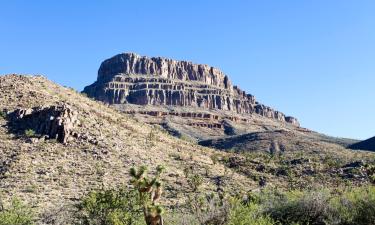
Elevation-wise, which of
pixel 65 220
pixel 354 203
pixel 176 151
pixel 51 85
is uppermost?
pixel 51 85

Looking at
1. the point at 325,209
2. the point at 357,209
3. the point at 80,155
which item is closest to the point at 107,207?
the point at 325,209

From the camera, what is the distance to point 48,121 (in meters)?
69.8

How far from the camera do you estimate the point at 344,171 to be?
258ft

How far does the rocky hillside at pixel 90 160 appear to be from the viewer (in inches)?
2258

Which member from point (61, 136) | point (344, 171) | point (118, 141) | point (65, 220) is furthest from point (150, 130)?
point (65, 220)

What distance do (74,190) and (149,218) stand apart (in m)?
30.7

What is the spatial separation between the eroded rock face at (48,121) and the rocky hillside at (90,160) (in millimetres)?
129

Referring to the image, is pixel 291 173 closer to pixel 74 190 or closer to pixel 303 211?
pixel 74 190

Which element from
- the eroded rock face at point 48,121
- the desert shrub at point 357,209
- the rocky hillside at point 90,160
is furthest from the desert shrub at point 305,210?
the eroded rock face at point 48,121

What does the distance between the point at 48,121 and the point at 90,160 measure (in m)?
8.92

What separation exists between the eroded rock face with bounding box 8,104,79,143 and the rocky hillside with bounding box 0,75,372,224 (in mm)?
129

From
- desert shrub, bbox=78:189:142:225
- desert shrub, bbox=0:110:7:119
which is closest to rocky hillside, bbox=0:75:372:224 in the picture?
desert shrub, bbox=0:110:7:119

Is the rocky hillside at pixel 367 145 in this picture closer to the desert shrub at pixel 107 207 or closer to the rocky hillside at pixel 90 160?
the rocky hillside at pixel 90 160

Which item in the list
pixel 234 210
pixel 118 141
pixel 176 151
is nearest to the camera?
pixel 234 210
